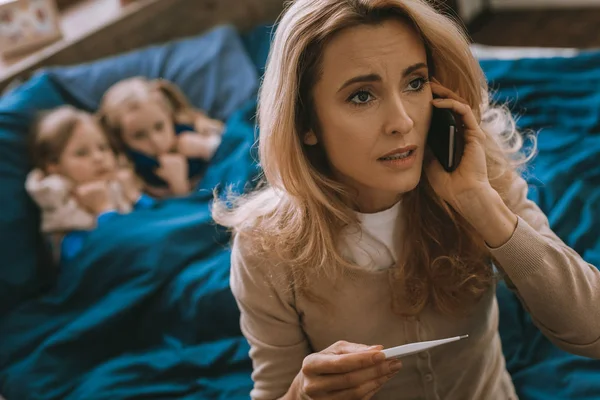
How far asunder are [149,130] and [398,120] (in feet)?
3.93

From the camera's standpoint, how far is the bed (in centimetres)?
124

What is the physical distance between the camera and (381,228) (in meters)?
0.91

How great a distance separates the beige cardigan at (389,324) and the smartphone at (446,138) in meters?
0.13

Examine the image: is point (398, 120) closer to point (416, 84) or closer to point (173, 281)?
point (416, 84)

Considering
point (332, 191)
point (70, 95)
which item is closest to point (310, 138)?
point (332, 191)

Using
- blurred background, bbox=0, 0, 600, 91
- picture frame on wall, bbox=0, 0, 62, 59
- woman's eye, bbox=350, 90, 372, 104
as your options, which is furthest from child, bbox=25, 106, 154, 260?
woman's eye, bbox=350, 90, 372, 104

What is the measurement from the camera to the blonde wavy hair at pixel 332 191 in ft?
2.60

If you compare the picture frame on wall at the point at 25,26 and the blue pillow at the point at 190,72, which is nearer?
the blue pillow at the point at 190,72

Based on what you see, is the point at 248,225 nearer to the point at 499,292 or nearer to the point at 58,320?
the point at 499,292

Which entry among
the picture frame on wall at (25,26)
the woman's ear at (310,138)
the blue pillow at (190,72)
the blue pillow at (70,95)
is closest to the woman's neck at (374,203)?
the woman's ear at (310,138)

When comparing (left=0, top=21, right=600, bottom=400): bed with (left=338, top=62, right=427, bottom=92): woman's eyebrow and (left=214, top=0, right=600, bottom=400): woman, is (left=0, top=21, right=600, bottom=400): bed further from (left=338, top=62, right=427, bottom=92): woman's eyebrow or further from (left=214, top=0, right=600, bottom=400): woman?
(left=338, top=62, right=427, bottom=92): woman's eyebrow

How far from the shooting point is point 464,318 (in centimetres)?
93

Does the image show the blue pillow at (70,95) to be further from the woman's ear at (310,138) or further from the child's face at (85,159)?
the woman's ear at (310,138)

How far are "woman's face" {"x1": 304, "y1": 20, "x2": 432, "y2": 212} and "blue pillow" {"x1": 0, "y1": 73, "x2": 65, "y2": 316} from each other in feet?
3.49
